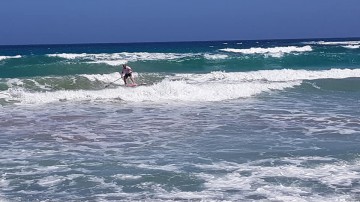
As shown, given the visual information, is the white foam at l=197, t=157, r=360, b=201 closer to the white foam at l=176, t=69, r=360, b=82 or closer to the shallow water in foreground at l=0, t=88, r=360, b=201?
the shallow water in foreground at l=0, t=88, r=360, b=201

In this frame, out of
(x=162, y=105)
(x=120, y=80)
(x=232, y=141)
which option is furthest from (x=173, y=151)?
(x=120, y=80)

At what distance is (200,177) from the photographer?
723cm

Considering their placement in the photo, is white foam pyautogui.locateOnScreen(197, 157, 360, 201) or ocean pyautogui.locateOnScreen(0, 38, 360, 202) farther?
ocean pyautogui.locateOnScreen(0, 38, 360, 202)

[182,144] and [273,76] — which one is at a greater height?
[182,144]

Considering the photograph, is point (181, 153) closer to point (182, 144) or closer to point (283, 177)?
point (182, 144)

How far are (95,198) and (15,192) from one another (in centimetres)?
102

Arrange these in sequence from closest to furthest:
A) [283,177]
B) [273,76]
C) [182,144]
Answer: [283,177], [182,144], [273,76]

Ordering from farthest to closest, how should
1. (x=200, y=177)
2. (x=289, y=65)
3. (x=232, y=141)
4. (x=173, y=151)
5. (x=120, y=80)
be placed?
(x=289, y=65) → (x=120, y=80) → (x=232, y=141) → (x=173, y=151) → (x=200, y=177)

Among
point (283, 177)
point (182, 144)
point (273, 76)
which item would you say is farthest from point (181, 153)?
point (273, 76)

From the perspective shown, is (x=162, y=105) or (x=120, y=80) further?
(x=120, y=80)

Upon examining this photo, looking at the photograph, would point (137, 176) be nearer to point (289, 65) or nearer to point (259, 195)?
point (259, 195)

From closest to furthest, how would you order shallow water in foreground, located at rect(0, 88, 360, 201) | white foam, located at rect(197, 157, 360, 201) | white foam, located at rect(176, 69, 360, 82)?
white foam, located at rect(197, 157, 360, 201), shallow water in foreground, located at rect(0, 88, 360, 201), white foam, located at rect(176, 69, 360, 82)

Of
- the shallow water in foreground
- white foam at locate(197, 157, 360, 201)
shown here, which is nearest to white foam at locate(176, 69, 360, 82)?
the shallow water in foreground

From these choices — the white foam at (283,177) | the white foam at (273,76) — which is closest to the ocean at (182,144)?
the white foam at (283,177)
